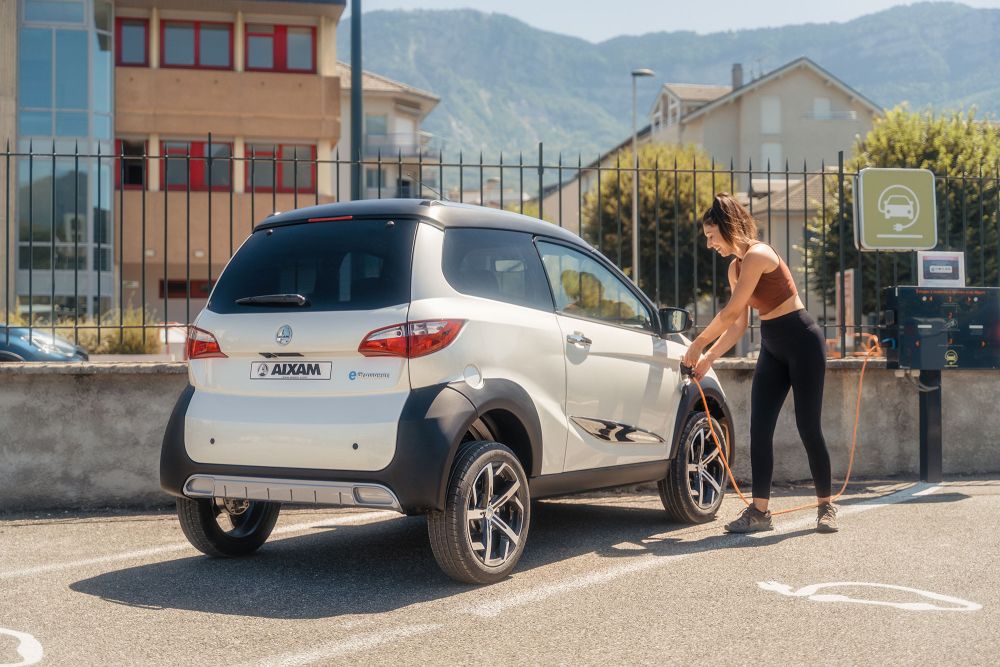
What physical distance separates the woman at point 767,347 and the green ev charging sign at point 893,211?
280 cm

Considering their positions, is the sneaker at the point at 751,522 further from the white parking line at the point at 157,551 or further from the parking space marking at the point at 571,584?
the white parking line at the point at 157,551

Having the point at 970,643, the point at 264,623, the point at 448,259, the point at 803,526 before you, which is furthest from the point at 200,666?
the point at 803,526

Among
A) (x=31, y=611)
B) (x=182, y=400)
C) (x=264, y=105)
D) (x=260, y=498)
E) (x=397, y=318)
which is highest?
(x=264, y=105)

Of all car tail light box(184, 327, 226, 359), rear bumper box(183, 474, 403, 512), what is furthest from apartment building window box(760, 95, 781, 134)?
rear bumper box(183, 474, 403, 512)

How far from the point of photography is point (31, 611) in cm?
504

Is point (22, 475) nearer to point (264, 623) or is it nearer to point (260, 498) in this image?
point (260, 498)

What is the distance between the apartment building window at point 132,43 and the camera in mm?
39094

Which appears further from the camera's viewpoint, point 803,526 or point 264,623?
point 803,526

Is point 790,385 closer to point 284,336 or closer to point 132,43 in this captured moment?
point 284,336

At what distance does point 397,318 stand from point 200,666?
5.71ft

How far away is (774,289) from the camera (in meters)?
6.93

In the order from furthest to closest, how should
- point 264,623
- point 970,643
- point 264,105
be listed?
point 264,105, point 264,623, point 970,643

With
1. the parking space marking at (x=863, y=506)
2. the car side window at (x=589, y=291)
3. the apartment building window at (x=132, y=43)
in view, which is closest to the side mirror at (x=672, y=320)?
the car side window at (x=589, y=291)

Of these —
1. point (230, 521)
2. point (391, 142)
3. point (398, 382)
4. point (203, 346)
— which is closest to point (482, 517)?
point (398, 382)
